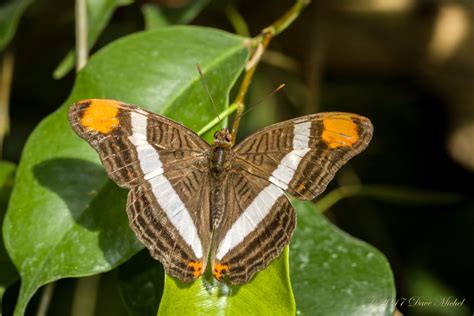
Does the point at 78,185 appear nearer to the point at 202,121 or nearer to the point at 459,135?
the point at 202,121

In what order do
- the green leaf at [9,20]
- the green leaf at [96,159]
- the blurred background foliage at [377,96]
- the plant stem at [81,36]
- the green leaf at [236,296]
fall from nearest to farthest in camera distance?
the green leaf at [236,296], the green leaf at [96,159], the plant stem at [81,36], the green leaf at [9,20], the blurred background foliage at [377,96]

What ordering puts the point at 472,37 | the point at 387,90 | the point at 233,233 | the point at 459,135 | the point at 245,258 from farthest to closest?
the point at 387,90 → the point at 459,135 → the point at 472,37 → the point at 233,233 → the point at 245,258

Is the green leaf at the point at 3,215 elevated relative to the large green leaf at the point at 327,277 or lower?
lower

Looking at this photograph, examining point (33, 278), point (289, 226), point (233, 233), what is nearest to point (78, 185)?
Result: point (33, 278)

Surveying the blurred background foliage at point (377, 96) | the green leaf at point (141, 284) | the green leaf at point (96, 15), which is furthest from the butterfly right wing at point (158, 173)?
the blurred background foliage at point (377, 96)

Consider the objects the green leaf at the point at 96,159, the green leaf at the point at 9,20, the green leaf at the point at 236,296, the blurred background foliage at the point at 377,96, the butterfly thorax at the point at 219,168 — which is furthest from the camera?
the blurred background foliage at the point at 377,96

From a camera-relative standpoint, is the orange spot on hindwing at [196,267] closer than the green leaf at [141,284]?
Yes

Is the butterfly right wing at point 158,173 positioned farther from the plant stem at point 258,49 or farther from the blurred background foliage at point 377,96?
the blurred background foliage at point 377,96
